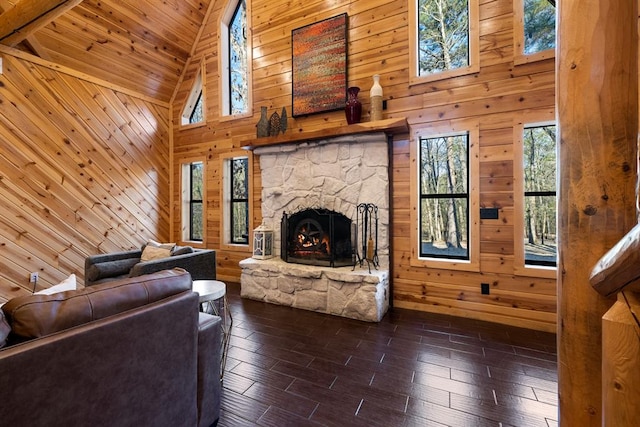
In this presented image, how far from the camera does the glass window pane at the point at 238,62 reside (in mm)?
4797

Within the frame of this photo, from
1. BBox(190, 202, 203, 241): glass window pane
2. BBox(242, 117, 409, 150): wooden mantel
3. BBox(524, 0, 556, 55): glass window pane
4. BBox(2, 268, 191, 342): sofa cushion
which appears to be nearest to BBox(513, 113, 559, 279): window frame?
BBox(524, 0, 556, 55): glass window pane

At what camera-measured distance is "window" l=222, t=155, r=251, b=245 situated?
4.80 m

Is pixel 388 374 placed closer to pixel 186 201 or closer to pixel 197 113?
A: pixel 186 201

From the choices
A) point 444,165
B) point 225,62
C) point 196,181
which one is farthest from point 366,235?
point 225,62

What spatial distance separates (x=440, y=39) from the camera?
3336mm

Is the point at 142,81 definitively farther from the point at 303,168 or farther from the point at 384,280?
the point at 384,280

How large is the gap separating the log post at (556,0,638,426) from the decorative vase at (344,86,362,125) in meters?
2.45

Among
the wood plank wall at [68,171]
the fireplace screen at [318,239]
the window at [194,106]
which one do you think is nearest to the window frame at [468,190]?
the fireplace screen at [318,239]

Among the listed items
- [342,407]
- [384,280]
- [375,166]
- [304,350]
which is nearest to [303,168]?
[375,166]

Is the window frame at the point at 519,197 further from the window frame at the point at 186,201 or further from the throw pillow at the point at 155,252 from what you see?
the window frame at the point at 186,201

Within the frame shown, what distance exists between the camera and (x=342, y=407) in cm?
176

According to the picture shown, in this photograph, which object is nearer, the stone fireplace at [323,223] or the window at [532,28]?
the window at [532,28]

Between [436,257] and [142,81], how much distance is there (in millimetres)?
5507

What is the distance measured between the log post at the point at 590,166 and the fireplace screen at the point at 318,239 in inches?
97.6
